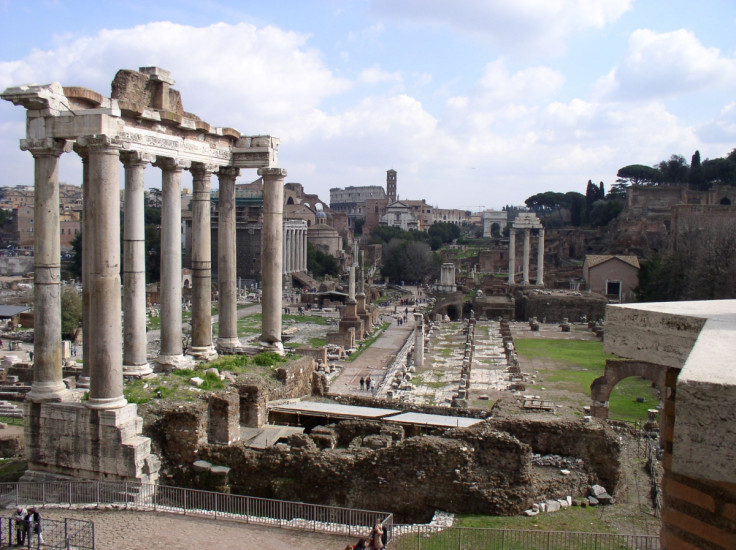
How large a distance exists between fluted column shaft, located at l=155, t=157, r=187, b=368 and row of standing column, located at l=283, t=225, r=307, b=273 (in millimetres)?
61252

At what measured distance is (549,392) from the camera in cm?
2677

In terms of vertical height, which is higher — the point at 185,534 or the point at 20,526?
the point at 20,526

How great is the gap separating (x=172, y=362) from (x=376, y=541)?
7528 millimetres

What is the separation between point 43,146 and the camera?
11.6m

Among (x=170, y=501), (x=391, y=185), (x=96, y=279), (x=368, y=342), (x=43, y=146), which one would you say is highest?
(x=391, y=185)

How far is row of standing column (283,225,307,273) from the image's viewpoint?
254ft

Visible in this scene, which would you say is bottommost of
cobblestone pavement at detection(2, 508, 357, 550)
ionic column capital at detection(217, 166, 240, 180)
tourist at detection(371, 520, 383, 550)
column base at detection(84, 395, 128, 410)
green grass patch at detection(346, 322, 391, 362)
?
green grass patch at detection(346, 322, 391, 362)

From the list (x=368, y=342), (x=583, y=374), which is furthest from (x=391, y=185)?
(x=583, y=374)

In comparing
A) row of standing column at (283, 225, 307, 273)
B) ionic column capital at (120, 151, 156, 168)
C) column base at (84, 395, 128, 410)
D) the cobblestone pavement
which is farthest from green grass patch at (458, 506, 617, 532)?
row of standing column at (283, 225, 307, 273)

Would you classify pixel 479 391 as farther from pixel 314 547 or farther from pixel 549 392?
pixel 314 547

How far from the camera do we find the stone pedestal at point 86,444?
1123 centimetres

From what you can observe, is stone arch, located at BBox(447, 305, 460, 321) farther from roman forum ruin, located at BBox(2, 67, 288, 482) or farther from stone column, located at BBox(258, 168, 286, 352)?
roman forum ruin, located at BBox(2, 67, 288, 482)

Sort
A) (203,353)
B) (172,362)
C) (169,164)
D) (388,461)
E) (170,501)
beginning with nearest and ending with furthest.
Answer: (388,461) → (170,501) → (169,164) → (172,362) → (203,353)

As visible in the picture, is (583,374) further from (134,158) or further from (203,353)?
(134,158)
